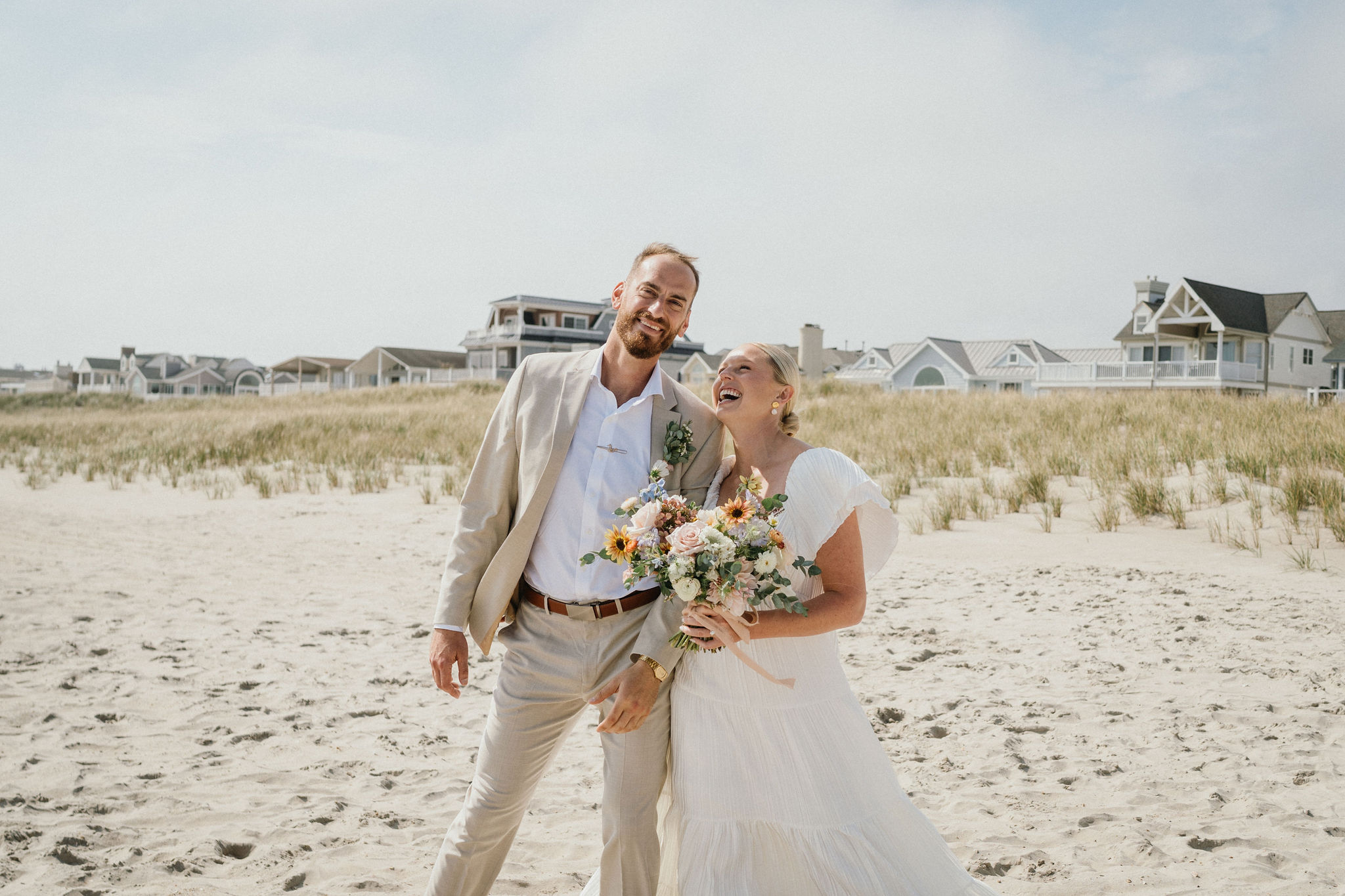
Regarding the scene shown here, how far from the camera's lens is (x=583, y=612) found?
283cm

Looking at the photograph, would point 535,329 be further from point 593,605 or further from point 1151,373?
point 593,605

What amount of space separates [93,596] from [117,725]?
3825 millimetres

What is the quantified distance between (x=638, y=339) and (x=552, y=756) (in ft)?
4.76

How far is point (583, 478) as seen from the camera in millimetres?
2938

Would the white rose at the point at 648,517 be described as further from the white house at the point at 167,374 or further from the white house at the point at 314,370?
the white house at the point at 167,374

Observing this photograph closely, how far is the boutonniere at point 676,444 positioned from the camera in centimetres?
287

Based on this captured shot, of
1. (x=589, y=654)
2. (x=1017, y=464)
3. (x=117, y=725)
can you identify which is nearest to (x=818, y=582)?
(x=589, y=654)

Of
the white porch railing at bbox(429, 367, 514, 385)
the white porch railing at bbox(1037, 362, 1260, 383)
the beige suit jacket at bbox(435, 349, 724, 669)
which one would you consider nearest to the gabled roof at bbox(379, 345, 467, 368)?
the white porch railing at bbox(429, 367, 514, 385)

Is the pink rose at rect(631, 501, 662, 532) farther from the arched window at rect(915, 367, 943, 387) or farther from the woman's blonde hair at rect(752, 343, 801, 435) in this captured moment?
the arched window at rect(915, 367, 943, 387)

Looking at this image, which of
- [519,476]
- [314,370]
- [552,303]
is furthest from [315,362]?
[519,476]

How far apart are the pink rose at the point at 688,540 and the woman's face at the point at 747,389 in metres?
0.65

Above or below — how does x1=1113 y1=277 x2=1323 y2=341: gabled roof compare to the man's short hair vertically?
above

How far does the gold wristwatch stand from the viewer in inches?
105

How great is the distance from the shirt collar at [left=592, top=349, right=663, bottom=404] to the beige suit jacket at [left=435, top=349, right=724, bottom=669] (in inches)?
0.8
